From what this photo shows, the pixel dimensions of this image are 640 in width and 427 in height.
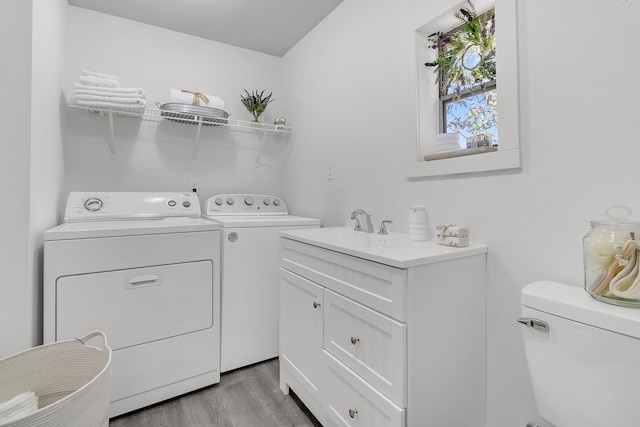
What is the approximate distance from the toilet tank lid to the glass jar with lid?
31 mm

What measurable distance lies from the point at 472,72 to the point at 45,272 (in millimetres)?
2099

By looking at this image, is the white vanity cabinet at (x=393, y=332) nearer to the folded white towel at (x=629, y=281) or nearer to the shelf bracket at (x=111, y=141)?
the folded white towel at (x=629, y=281)

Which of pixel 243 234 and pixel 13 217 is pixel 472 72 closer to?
pixel 243 234

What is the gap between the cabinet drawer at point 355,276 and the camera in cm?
96

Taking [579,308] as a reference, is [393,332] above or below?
below

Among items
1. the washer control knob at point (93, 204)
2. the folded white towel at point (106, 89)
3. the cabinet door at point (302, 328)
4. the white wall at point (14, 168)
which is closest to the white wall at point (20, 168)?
the white wall at point (14, 168)

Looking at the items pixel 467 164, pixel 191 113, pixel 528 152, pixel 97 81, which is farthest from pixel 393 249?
pixel 97 81

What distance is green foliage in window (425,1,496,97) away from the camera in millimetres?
1280

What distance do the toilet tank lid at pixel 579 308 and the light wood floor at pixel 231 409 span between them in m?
1.15

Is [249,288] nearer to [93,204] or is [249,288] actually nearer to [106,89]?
[93,204]

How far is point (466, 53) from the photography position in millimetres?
1396

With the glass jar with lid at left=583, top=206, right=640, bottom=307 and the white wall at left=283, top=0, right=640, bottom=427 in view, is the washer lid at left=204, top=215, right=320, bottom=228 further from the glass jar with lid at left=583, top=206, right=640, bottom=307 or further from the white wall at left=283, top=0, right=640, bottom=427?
the glass jar with lid at left=583, top=206, right=640, bottom=307

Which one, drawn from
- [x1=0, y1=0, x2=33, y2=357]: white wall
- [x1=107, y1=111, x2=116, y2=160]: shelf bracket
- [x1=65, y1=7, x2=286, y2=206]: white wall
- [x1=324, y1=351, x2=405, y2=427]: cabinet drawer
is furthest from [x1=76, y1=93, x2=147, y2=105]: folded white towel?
[x1=324, y1=351, x2=405, y2=427]: cabinet drawer

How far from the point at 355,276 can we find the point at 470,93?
1.00m
